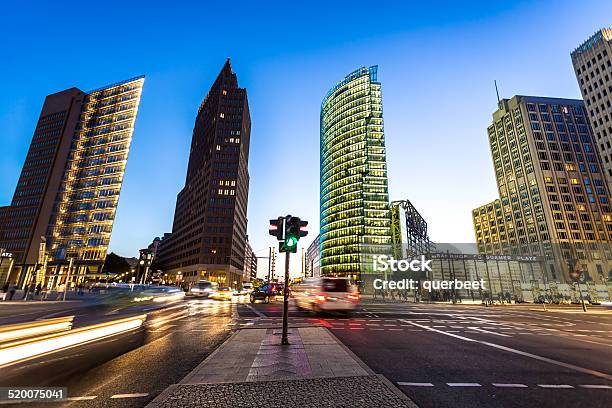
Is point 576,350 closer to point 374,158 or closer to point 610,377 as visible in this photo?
point 610,377

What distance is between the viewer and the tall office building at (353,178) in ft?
360

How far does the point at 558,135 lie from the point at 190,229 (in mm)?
155922

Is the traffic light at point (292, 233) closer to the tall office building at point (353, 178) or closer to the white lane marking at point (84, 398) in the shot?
the white lane marking at point (84, 398)

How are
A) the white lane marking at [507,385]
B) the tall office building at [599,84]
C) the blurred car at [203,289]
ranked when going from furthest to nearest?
the tall office building at [599,84]
the blurred car at [203,289]
the white lane marking at [507,385]

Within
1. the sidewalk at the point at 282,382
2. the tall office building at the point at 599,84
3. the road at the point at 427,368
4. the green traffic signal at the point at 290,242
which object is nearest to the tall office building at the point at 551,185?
the tall office building at the point at 599,84

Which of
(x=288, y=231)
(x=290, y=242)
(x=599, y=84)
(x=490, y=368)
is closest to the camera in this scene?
(x=490, y=368)

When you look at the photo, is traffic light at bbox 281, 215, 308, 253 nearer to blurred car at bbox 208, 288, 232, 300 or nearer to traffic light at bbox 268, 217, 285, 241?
traffic light at bbox 268, 217, 285, 241

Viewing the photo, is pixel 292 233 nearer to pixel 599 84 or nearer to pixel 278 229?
pixel 278 229

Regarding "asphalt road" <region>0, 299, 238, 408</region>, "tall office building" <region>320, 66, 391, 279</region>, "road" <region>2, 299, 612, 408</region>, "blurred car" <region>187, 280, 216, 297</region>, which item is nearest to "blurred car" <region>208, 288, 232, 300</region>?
"blurred car" <region>187, 280, 216, 297</region>

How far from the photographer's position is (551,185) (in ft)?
360

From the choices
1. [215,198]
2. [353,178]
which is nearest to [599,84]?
[353,178]

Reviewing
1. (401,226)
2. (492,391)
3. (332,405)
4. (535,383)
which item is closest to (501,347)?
(535,383)

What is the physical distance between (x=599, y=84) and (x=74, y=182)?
595 feet

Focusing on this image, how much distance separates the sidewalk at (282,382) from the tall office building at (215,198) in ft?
295
